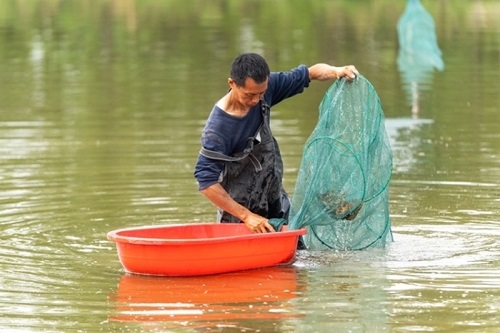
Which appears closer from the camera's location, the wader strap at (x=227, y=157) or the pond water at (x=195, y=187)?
the pond water at (x=195, y=187)

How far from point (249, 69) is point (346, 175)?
1.10 m

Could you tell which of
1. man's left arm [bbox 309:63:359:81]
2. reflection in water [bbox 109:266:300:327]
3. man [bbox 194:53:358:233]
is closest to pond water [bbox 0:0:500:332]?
reflection in water [bbox 109:266:300:327]

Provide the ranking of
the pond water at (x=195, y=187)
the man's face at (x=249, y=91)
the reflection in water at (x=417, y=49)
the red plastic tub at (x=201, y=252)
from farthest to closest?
1. the reflection in water at (x=417, y=49)
2. the man's face at (x=249, y=91)
3. the red plastic tub at (x=201, y=252)
4. the pond water at (x=195, y=187)

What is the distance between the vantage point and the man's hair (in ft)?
26.9

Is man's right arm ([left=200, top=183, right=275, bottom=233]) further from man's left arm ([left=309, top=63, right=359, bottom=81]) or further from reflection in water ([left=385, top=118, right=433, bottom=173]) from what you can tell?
reflection in water ([left=385, top=118, right=433, bottom=173])

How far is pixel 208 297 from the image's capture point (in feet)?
25.5

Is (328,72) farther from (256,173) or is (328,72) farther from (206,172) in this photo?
(206,172)

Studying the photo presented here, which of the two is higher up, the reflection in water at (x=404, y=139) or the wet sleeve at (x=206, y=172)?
the wet sleeve at (x=206, y=172)

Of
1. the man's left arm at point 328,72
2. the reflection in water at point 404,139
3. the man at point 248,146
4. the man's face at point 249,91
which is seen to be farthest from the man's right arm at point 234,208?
the reflection in water at point 404,139

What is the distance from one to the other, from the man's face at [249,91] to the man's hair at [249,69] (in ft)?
0.08

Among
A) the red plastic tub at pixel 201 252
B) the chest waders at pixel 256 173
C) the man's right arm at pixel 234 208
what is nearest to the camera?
the red plastic tub at pixel 201 252

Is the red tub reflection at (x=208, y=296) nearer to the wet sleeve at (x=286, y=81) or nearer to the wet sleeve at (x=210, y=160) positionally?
the wet sleeve at (x=210, y=160)

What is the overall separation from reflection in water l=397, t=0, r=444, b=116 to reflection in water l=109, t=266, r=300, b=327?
428 inches

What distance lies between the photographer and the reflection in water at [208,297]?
7281 millimetres
